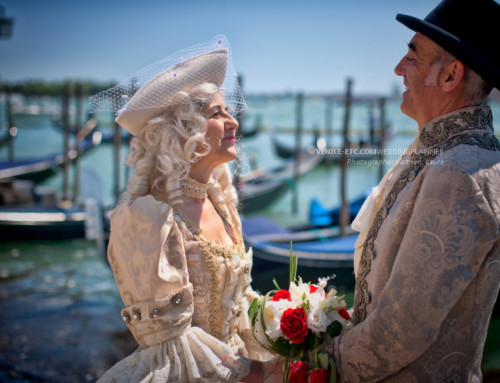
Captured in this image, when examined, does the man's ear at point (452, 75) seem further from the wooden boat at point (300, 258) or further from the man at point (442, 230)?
the wooden boat at point (300, 258)

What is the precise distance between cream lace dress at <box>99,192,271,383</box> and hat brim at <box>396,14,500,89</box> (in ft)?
3.47

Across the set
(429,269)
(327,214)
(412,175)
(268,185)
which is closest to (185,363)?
(429,269)

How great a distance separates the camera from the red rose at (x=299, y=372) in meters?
1.43

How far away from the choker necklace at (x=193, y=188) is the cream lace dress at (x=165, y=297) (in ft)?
0.57

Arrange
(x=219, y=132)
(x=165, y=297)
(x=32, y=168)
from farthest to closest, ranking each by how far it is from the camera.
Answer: (x=32, y=168)
(x=219, y=132)
(x=165, y=297)

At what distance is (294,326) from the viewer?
146 centimetres

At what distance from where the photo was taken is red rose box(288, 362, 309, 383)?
1.43 metres

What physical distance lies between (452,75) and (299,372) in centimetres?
106

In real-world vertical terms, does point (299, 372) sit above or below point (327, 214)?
above

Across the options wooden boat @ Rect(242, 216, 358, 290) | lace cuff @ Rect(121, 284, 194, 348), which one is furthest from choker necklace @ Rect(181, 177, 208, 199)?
wooden boat @ Rect(242, 216, 358, 290)

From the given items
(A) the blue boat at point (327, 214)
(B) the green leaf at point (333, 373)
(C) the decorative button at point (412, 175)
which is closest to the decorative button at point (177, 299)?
(B) the green leaf at point (333, 373)

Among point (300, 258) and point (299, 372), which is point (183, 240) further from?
point (300, 258)

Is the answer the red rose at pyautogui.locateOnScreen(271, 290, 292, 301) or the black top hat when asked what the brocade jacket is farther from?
the red rose at pyautogui.locateOnScreen(271, 290, 292, 301)

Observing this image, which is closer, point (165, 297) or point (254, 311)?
point (165, 297)
